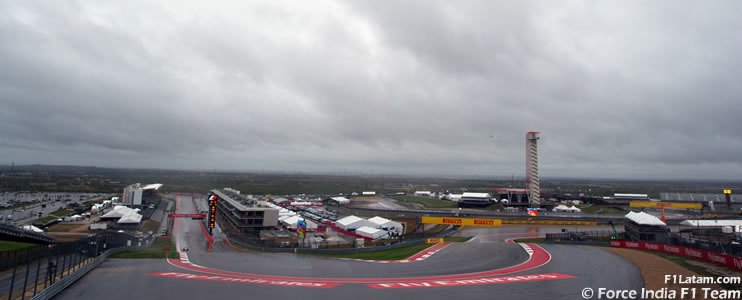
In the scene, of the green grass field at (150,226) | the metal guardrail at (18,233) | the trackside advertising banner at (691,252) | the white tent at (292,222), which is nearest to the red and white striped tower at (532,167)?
the trackside advertising banner at (691,252)

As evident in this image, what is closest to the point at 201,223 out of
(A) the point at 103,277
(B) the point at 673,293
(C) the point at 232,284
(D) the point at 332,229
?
(D) the point at 332,229

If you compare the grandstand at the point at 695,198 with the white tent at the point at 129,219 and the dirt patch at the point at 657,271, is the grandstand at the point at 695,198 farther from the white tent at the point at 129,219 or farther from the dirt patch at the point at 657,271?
the white tent at the point at 129,219

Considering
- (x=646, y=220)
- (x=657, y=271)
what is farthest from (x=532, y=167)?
(x=657, y=271)

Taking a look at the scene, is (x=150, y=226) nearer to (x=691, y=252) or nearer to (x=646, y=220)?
(x=691, y=252)

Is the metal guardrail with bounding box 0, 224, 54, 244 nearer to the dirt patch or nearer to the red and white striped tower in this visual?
the dirt patch

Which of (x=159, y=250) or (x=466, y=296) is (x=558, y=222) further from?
(x=159, y=250)
